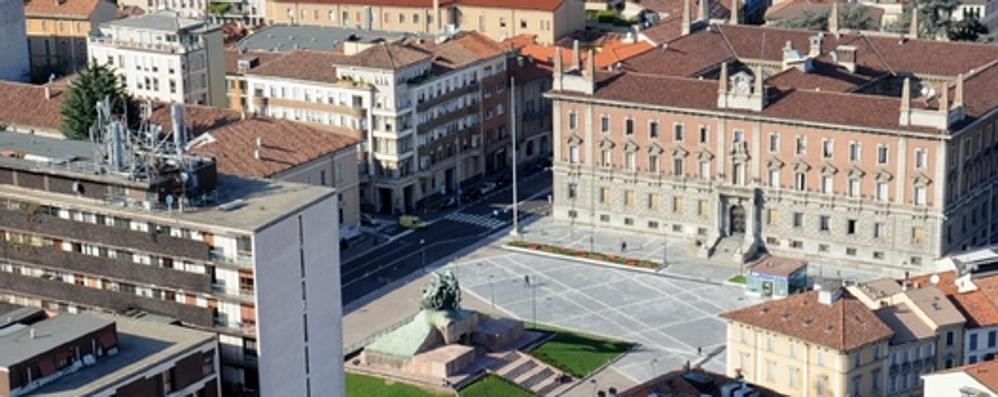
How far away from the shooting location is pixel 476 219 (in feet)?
611

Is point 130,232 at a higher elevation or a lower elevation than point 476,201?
higher

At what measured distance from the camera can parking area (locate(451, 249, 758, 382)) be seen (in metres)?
150

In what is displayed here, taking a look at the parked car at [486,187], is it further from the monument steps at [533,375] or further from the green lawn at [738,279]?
the monument steps at [533,375]

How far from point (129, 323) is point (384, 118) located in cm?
8181

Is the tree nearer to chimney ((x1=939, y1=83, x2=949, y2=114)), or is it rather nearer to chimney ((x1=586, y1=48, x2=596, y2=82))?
chimney ((x1=586, y1=48, x2=596, y2=82))

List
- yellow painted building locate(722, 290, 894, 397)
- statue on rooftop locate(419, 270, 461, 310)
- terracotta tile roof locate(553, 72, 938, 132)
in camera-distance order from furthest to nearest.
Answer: terracotta tile roof locate(553, 72, 938, 132), statue on rooftop locate(419, 270, 461, 310), yellow painted building locate(722, 290, 894, 397)

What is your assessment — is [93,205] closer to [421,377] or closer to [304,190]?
[304,190]

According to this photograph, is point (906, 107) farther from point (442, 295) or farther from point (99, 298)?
point (99, 298)

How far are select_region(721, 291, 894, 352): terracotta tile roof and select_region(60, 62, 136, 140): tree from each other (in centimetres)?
6817

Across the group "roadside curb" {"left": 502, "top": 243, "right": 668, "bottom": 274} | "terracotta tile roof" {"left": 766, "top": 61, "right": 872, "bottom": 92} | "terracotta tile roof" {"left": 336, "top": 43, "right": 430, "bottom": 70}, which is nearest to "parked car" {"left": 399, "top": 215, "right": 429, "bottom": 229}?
"roadside curb" {"left": 502, "top": 243, "right": 668, "bottom": 274}

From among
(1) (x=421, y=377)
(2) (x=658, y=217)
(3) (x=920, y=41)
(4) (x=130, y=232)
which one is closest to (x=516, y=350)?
(1) (x=421, y=377)

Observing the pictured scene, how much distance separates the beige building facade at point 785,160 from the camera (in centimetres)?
16638

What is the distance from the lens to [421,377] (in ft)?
470

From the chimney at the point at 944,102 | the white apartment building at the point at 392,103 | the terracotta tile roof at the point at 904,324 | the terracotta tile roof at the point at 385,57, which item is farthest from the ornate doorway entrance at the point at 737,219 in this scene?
the terracotta tile roof at the point at 904,324
